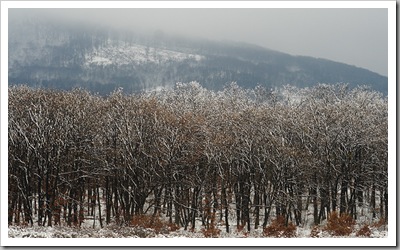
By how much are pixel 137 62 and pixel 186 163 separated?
11314 millimetres

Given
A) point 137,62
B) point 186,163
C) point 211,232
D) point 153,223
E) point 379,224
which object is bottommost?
point 211,232

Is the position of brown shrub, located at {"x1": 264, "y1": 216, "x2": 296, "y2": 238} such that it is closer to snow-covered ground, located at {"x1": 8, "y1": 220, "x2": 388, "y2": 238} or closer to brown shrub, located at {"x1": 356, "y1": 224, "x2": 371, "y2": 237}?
snow-covered ground, located at {"x1": 8, "y1": 220, "x2": 388, "y2": 238}

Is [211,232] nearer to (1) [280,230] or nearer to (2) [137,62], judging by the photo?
(1) [280,230]

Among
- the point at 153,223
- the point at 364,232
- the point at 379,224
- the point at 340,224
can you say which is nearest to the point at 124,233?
the point at 153,223

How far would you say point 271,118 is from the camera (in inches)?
816

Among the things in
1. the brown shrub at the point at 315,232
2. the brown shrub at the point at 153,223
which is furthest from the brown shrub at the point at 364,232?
the brown shrub at the point at 153,223

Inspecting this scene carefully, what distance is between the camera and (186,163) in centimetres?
1838

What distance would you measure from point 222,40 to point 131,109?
234 inches

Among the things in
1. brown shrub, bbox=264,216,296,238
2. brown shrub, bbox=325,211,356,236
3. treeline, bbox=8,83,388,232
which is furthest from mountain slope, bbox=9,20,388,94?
brown shrub, bbox=264,216,296,238

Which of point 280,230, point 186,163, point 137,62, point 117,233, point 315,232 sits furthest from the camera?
point 137,62

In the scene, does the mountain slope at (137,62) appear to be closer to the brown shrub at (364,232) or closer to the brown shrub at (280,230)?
the brown shrub at (364,232)

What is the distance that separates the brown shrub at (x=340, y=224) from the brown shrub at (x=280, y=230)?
1159 millimetres

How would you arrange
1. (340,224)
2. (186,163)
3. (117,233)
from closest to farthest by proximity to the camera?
(117,233), (340,224), (186,163)

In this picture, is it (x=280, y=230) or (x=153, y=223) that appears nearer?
(x=280, y=230)
